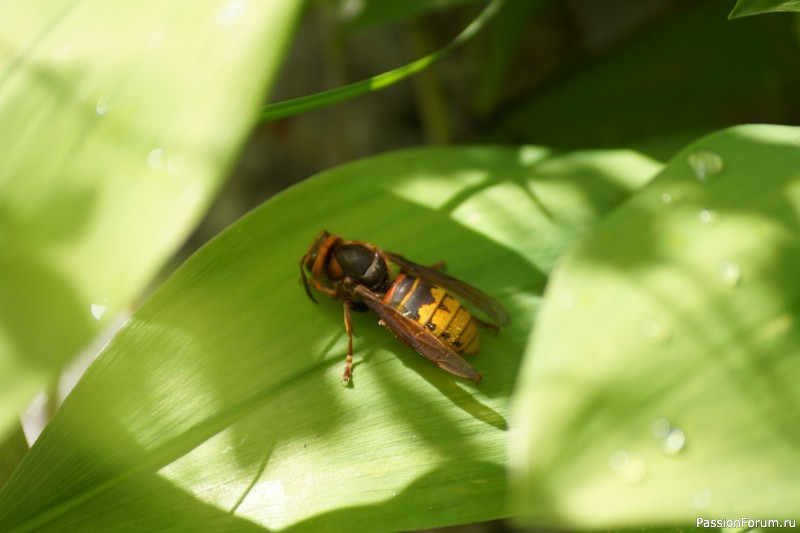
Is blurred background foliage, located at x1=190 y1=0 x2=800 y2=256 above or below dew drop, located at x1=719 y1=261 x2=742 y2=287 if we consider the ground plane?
below

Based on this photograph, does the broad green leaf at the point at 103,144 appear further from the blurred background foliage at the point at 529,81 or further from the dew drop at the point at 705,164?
the blurred background foliage at the point at 529,81

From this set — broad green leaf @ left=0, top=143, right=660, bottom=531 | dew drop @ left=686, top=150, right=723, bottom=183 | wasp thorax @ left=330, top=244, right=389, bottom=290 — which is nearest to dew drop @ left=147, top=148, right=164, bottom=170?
broad green leaf @ left=0, top=143, right=660, bottom=531

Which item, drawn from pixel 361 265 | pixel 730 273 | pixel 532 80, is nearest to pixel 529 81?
pixel 532 80

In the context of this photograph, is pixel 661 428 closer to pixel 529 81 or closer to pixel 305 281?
pixel 305 281

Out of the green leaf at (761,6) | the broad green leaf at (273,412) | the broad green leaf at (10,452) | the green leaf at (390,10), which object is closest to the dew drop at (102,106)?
the broad green leaf at (273,412)

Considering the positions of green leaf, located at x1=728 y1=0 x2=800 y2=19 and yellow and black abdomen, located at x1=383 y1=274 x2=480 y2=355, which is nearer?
green leaf, located at x1=728 y1=0 x2=800 y2=19

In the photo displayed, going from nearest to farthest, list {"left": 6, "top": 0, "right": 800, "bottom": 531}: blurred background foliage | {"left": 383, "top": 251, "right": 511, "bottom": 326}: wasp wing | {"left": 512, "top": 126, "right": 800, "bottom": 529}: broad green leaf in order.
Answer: {"left": 512, "top": 126, "right": 800, "bottom": 529}: broad green leaf
{"left": 383, "top": 251, "right": 511, "bottom": 326}: wasp wing
{"left": 6, "top": 0, "right": 800, "bottom": 531}: blurred background foliage

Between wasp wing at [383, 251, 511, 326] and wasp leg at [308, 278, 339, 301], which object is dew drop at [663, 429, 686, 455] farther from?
wasp leg at [308, 278, 339, 301]

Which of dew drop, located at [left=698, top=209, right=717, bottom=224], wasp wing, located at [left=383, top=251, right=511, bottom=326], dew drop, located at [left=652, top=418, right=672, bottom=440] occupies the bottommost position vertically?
wasp wing, located at [left=383, top=251, right=511, bottom=326]
